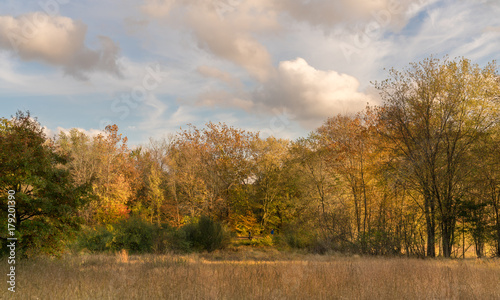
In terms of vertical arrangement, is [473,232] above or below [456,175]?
below

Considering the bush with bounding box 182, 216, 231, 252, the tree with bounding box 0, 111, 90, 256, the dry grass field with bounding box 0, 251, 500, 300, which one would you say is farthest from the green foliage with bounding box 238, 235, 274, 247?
the dry grass field with bounding box 0, 251, 500, 300

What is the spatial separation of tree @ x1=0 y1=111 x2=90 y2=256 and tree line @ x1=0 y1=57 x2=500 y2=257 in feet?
0.13

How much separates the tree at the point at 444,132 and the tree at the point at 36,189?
18.1 m

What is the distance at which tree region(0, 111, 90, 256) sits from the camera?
10531 mm

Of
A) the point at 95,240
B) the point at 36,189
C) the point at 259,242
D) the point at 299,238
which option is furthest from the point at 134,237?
the point at 299,238

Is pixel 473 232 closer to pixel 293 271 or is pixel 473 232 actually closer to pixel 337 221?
pixel 337 221

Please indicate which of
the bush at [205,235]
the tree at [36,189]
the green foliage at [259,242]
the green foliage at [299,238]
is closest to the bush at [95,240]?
the bush at [205,235]

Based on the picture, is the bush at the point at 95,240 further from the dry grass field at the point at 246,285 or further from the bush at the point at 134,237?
the dry grass field at the point at 246,285

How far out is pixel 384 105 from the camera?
22.2m

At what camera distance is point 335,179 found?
26141mm

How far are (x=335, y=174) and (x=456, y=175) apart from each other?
8426mm

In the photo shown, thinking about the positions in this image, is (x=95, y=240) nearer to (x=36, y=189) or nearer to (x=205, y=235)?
(x=205, y=235)

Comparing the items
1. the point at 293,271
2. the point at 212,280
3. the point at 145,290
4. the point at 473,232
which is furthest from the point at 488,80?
the point at 145,290
